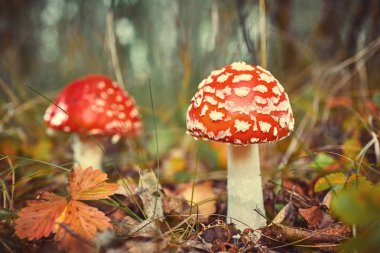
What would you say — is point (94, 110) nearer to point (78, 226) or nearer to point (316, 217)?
point (78, 226)

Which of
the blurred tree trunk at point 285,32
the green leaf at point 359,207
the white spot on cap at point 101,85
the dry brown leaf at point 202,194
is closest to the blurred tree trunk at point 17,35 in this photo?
the white spot on cap at point 101,85

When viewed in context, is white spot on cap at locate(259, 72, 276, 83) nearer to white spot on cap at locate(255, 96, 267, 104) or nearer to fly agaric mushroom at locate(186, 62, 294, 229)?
fly agaric mushroom at locate(186, 62, 294, 229)

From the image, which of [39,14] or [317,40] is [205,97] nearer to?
[317,40]

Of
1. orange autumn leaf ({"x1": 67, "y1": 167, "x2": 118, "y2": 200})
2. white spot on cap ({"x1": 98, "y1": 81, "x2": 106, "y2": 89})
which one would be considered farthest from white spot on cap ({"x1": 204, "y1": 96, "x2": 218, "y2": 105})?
white spot on cap ({"x1": 98, "y1": 81, "x2": 106, "y2": 89})

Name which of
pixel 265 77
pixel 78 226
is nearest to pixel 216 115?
pixel 265 77

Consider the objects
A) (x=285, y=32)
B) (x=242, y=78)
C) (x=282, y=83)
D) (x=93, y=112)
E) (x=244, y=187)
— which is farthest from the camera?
(x=285, y=32)

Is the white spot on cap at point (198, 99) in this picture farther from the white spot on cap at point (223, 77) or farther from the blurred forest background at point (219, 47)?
the blurred forest background at point (219, 47)
